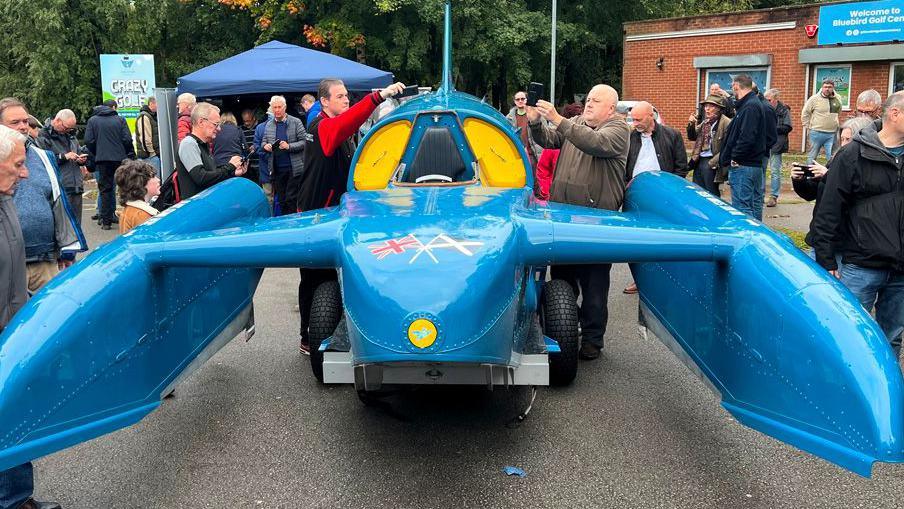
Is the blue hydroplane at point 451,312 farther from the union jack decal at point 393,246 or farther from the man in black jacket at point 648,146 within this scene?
the man in black jacket at point 648,146

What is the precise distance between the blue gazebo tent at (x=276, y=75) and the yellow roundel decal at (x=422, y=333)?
10499mm

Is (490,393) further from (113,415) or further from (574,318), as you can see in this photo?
(113,415)

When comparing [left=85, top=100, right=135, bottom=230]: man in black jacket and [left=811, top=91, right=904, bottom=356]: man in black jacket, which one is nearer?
[left=811, top=91, right=904, bottom=356]: man in black jacket

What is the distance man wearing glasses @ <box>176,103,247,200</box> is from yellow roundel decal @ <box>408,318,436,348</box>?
3.21 metres

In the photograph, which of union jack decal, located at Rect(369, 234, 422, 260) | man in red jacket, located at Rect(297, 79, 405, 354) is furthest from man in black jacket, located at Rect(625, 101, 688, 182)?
union jack decal, located at Rect(369, 234, 422, 260)

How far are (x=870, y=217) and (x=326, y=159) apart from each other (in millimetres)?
3616

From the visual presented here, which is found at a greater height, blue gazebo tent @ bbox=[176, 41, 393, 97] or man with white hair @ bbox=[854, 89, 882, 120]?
blue gazebo tent @ bbox=[176, 41, 393, 97]

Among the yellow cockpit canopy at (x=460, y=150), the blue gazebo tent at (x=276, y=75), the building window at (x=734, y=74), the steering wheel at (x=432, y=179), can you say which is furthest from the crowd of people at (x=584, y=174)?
the building window at (x=734, y=74)

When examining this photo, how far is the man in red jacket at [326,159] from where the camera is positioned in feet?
17.9

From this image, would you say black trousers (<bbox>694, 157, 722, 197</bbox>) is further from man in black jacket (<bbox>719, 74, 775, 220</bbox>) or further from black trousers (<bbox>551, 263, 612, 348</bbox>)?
black trousers (<bbox>551, 263, 612, 348</bbox>)

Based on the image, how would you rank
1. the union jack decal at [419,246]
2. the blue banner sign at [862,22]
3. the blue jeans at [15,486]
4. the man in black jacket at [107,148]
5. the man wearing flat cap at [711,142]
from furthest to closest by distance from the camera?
the blue banner sign at [862,22] < the man in black jacket at [107,148] < the man wearing flat cap at [711,142] < the union jack decal at [419,246] < the blue jeans at [15,486]

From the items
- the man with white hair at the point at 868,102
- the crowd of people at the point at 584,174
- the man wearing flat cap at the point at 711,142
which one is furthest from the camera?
the man wearing flat cap at the point at 711,142

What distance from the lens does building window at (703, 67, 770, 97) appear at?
67.5 ft

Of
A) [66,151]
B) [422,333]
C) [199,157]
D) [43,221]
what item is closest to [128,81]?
[66,151]
